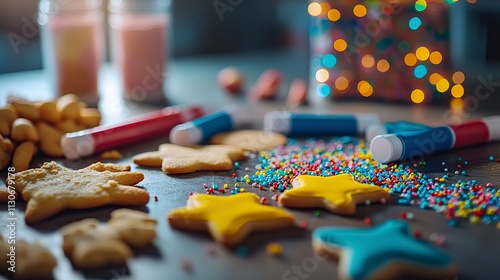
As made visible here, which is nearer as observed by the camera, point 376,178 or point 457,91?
point 376,178

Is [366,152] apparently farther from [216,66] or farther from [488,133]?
[216,66]

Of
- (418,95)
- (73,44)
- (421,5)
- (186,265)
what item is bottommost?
(186,265)

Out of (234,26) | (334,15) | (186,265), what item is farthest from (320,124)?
(234,26)

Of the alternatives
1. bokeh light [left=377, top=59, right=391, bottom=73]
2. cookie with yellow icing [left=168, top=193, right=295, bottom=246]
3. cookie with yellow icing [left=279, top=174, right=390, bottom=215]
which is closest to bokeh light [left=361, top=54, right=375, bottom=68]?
bokeh light [left=377, top=59, right=391, bottom=73]

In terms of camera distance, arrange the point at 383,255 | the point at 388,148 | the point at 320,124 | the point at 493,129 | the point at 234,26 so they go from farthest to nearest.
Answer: the point at 234,26
the point at 320,124
the point at 493,129
the point at 388,148
the point at 383,255

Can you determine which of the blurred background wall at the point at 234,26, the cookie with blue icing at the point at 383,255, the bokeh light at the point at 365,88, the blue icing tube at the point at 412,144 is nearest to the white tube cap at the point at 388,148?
the blue icing tube at the point at 412,144

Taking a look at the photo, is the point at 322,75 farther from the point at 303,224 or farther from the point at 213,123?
the point at 303,224
